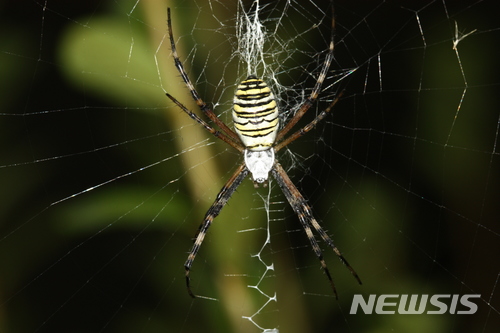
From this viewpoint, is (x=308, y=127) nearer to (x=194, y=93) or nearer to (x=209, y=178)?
(x=194, y=93)

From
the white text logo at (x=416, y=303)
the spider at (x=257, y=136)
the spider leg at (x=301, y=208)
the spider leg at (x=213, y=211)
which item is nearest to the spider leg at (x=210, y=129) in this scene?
the spider at (x=257, y=136)

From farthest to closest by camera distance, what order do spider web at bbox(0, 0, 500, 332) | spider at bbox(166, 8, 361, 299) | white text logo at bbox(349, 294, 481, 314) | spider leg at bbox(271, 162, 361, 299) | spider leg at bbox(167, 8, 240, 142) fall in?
1. spider leg at bbox(271, 162, 361, 299)
2. spider at bbox(166, 8, 361, 299)
3. white text logo at bbox(349, 294, 481, 314)
4. spider leg at bbox(167, 8, 240, 142)
5. spider web at bbox(0, 0, 500, 332)

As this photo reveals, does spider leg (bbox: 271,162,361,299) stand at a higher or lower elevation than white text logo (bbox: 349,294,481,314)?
higher

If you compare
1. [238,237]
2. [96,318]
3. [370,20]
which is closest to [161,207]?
[238,237]

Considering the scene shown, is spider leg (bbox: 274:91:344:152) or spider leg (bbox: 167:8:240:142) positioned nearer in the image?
spider leg (bbox: 167:8:240:142)

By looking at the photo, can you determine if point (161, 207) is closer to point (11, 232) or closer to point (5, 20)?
point (11, 232)

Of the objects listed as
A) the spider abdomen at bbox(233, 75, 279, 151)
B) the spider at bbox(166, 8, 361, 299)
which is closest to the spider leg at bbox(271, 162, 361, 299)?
the spider at bbox(166, 8, 361, 299)

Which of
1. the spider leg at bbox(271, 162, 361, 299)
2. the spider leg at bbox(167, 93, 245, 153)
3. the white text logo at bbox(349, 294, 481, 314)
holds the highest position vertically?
the spider leg at bbox(167, 93, 245, 153)

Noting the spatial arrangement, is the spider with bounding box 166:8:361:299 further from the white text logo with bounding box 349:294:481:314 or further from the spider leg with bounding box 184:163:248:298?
the white text logo with bounding box 349:294:481:314
